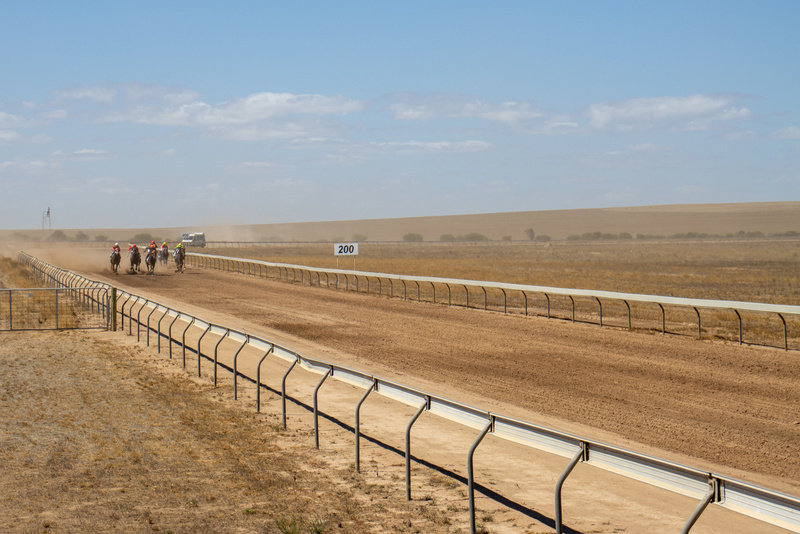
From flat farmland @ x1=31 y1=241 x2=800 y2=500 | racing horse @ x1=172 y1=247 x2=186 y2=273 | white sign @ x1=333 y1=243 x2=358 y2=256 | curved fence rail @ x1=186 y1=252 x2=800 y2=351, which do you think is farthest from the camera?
racing horse @ x1=172 y1=247 x2=186 y2=273

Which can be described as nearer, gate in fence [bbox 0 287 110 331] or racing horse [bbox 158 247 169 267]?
gate in fence [bbox 0 287 110 331]

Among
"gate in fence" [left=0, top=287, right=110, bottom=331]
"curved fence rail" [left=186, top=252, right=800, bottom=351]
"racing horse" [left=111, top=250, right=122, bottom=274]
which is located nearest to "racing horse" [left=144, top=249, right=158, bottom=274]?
"racing horse" [left=111, top=250, right=122, bottom=274]

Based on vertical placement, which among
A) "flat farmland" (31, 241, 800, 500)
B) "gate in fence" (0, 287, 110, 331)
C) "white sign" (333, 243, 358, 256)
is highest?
"white sign" (333, 243, 358, 256)

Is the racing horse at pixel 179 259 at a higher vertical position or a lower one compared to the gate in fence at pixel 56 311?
higher

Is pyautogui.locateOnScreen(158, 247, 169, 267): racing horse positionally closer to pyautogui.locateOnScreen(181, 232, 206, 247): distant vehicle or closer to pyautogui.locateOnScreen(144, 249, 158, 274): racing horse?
pyautogui.locateOnScreen(144, 249, 158, 274): racing horse

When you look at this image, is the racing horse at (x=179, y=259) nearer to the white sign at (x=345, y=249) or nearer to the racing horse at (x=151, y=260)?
the racing horse at (x=151, y=260)

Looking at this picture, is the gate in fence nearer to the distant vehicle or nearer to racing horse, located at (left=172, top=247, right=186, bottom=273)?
racing horse, located at (left=172, top=247, right=186, bottom=273)

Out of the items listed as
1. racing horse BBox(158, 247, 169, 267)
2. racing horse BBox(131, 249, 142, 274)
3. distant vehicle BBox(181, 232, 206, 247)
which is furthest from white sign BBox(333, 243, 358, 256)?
distant vehicle BBox(181, 232, 206, 247)

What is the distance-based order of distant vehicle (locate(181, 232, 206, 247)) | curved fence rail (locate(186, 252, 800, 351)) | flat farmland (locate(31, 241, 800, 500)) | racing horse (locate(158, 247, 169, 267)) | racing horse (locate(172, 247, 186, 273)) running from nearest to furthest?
flat farmland (locate(31, 241, 800, 500)) < curved fence rail (locate(186, 252, 800, 351)) < racing horse (locate(172, 247, 186, 273)) < racing horse (locate(158, 247, 169, 267)) < distant vehicle (locate(181, 232, 206, 247))

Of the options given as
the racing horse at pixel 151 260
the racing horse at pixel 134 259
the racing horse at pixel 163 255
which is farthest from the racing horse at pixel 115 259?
the racing horse at pixel 163 255

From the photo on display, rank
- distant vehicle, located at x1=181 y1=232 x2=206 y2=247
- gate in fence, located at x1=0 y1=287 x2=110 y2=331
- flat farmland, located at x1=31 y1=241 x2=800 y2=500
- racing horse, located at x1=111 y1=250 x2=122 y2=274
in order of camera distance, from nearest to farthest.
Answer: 1. flat farmland, located at x1=31 y1=241 x2=800 y2=500
2. gate in fence, located at x1=0 y1=287 x2=110 y2=331
3. racing horse, located at x1=111 y1=250 x2=122 y2=274
4. distant vehicle, located at x1=181 y1=232 x2=206 y2=247

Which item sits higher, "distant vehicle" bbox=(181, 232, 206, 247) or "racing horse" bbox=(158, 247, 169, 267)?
"distant vehicle" bbox=(181, 232, 206, 247)

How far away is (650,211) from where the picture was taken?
18462 cm

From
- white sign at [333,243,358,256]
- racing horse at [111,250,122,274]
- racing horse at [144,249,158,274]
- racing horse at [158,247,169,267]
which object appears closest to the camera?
white sign at [333,243,358,256]
